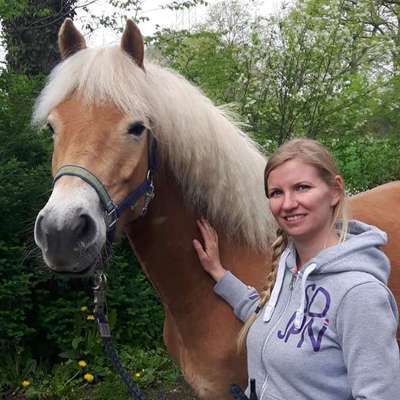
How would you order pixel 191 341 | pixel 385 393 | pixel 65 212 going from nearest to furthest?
1. pixel 385 393
2. pixel 65 212
3. pixel 191 341

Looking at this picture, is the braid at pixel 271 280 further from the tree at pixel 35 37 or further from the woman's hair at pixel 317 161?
the tree at pixel 35 37

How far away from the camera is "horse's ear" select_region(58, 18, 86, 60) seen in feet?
7.59

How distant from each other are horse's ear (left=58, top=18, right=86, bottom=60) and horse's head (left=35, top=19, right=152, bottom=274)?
0.04 meters

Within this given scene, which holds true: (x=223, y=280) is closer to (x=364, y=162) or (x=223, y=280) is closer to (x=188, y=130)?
(x=188, y=130)

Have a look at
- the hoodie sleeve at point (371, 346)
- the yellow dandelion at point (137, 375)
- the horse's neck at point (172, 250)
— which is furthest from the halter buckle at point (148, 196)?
the yellow dandelion at point (137, 375)

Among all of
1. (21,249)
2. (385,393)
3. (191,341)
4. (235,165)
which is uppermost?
(235,165)

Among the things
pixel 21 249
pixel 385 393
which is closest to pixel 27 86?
pixel 21 249

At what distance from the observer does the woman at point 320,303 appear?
1.35 m

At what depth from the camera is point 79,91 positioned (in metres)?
2.06

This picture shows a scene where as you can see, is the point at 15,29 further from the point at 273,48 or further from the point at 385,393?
the point at 385,393

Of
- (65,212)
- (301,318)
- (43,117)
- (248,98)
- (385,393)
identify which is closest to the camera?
(385,393)

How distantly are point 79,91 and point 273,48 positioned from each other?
594cm

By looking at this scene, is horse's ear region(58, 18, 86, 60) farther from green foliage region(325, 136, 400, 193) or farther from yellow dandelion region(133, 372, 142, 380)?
green foliage region(325, 136, 400, 193)

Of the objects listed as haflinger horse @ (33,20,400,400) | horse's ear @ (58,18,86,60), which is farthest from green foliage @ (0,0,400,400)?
haflinger horse @ (33,20,400,400)
